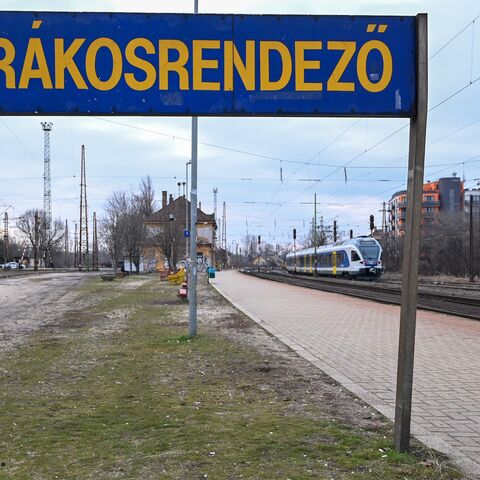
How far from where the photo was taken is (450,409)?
5.87m

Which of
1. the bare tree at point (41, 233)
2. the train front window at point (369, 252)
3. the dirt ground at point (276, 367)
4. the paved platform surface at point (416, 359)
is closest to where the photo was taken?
the paved platform surface at point (416, 359)

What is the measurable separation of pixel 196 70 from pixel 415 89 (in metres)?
1.72

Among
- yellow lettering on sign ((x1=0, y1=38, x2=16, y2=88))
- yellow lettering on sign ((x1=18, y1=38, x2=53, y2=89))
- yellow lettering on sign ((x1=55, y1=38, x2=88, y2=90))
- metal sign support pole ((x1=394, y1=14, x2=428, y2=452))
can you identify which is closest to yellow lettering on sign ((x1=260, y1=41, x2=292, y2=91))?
metal sign support pole ((x1=394, y1=14, x2=428, y2=452))

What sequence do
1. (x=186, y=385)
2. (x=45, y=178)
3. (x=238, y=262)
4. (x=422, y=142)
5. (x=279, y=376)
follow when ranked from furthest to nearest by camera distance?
(x=238, y=262)
(x=45, y=178)
(x=279, y=376)
(x=186, y=385)
(x=422, y=142)

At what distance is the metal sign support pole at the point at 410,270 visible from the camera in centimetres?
441

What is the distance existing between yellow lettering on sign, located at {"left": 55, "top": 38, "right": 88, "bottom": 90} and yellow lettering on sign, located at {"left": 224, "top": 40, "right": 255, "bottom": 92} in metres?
1.10

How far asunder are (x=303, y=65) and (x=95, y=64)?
1.61 m

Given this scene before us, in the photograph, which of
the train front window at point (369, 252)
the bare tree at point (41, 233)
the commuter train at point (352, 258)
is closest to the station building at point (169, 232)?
the commuter train at point (352, 258)

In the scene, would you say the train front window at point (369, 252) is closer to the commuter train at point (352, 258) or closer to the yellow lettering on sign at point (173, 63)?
the commuter train at point (352, 258)

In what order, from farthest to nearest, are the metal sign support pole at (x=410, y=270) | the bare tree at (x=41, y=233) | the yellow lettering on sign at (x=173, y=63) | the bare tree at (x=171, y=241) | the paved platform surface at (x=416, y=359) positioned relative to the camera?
the bare tree at (x=41, y=233)
the bare tree at (x=171, y=241)
the paved platform surface at (x=416, y=359)
the yellow lettering on sign at (x=173, y=63)
the metal sign support pole at (x=410, y=270)

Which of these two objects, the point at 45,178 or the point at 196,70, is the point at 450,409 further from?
the point at 45,178

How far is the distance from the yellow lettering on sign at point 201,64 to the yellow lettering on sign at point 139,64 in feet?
1.05

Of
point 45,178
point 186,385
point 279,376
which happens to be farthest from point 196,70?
point 45,178

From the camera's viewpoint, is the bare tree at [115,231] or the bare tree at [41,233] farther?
the bare tree at [41,233]
